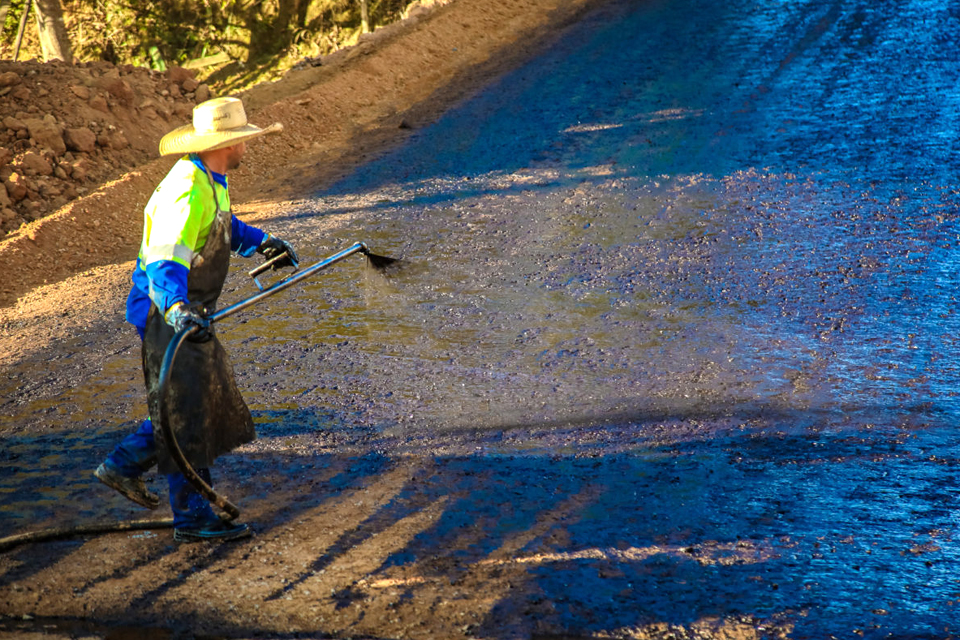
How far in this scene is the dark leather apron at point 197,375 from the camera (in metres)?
3.80

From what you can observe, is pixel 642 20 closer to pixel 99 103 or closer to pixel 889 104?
pixel 889 104

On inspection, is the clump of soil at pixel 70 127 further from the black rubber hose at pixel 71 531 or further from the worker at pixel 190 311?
the worker at pixel 190 311

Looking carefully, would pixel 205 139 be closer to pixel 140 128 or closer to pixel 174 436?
pixel 174 436

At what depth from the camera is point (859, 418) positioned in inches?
187

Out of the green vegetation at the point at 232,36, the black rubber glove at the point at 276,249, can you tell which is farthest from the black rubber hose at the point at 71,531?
the green vegetation at the point at 232,36

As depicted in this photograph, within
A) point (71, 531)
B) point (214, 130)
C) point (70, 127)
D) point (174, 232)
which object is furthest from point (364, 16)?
point (71, 531)

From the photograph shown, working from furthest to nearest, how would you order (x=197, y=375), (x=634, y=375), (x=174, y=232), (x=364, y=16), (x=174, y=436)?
(x=364, y=16) < (x=634, y=375) < (x=197, y=375) < (x=174, y=436) < (x=174, y=232)

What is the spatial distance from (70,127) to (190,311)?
288 inches

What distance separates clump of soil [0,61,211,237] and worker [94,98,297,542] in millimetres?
5669

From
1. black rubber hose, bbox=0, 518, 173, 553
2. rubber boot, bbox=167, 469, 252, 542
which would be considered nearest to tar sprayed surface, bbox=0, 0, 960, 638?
rubber boot, bbox=167, 469, 252, 542

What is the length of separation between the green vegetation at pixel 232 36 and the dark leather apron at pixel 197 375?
14.6 meters

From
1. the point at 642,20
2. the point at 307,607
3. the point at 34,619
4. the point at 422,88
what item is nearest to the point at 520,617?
the point at 307,607

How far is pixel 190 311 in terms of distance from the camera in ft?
11.5

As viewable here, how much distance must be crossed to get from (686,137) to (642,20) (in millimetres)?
5051
